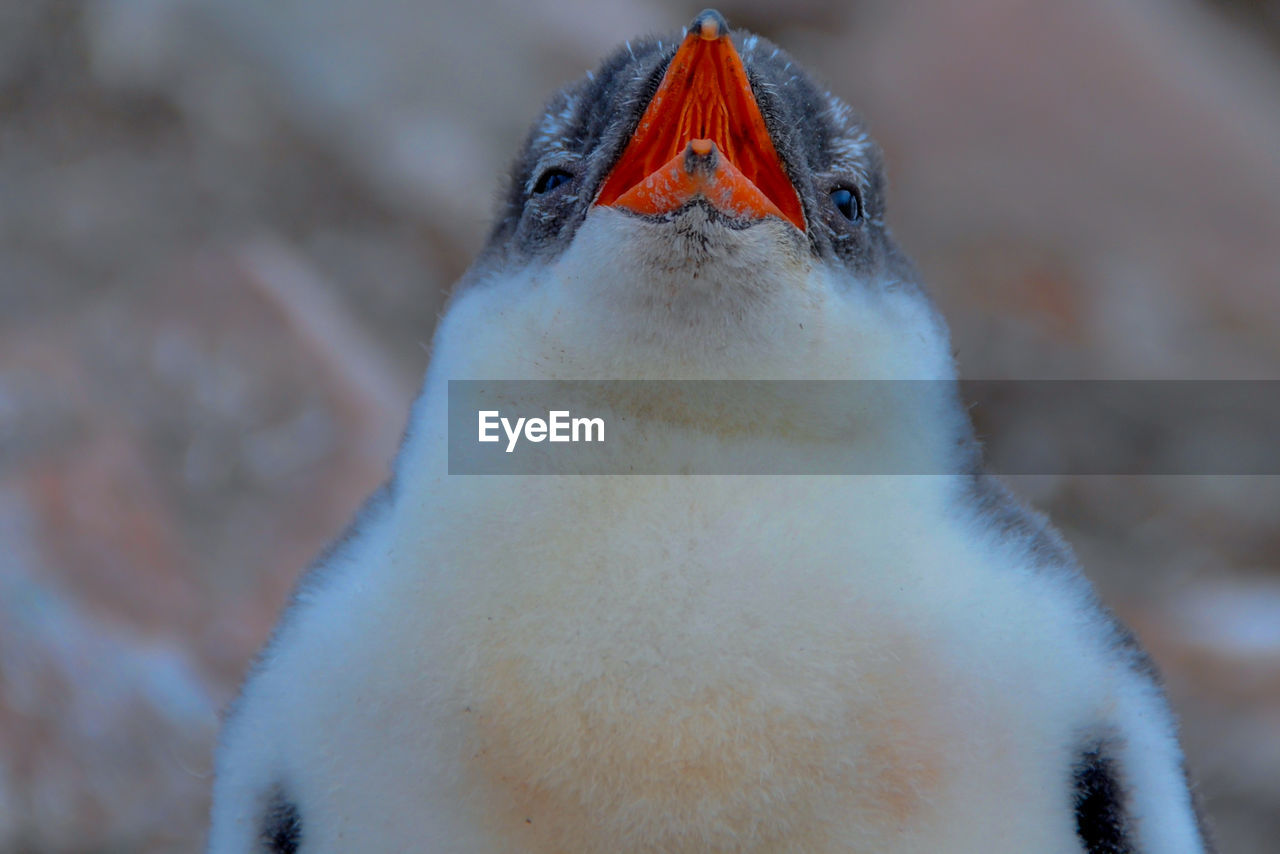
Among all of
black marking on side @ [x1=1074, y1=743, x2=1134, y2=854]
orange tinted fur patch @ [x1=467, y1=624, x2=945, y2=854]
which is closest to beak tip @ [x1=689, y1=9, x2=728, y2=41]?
orange tinted fur patch @ [x1=467, y1=624, x2=945, y2=854]

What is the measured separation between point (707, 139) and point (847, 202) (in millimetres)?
260

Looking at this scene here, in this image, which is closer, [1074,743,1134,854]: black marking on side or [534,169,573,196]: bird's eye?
[1074,743,1134,854]: black marking on side

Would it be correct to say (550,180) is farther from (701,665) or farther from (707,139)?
(701,665)

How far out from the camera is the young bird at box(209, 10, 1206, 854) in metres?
0.79

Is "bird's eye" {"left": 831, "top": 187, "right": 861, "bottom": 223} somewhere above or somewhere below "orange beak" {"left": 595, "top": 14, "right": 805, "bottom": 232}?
above

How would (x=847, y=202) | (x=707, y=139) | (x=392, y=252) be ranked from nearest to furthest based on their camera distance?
(x=707, y=139), (x=847, y=202), (x=392, y=252)

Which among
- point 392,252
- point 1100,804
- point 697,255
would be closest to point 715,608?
point 697,255

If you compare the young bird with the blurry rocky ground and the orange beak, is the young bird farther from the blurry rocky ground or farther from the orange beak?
the blurry rocky ground

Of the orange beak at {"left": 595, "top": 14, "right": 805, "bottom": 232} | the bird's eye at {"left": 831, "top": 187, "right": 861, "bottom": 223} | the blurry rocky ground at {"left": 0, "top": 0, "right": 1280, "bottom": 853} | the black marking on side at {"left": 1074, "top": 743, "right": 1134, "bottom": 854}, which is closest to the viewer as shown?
the orange beak at {"left": 595, "top": 14, "right": 805, "bottom": 232}

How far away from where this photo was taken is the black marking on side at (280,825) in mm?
962

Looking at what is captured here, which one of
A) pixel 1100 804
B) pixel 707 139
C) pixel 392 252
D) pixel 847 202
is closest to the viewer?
pixel 707 139

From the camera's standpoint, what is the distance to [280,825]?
976mm

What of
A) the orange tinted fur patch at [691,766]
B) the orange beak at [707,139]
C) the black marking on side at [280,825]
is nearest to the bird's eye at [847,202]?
the orange beak at [707,139]

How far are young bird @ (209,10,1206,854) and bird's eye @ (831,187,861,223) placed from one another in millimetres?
38
